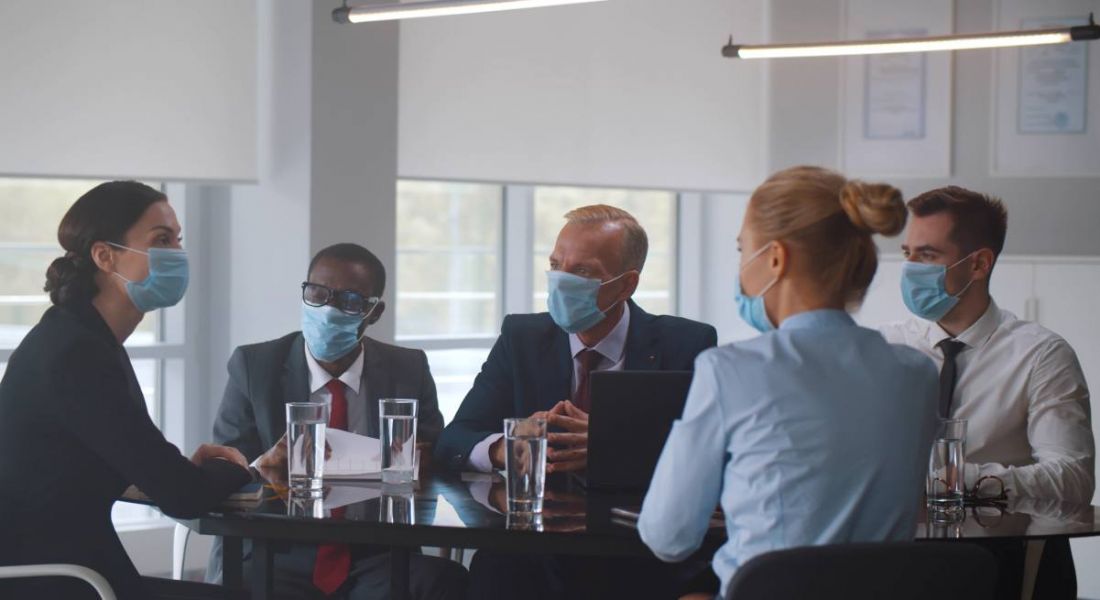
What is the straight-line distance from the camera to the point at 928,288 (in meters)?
3.26

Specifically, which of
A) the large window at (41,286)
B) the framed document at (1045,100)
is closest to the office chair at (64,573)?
the large window at (41,286)

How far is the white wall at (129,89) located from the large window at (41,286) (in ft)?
1.07

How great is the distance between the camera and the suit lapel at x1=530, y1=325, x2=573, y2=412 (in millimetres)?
3197

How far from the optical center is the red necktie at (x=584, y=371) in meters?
3.21

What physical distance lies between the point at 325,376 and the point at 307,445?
0.74m

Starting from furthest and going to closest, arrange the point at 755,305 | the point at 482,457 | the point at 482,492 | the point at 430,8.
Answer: the point at 430,8
the point at 482,457
the point at 482,492
the point at 755,305

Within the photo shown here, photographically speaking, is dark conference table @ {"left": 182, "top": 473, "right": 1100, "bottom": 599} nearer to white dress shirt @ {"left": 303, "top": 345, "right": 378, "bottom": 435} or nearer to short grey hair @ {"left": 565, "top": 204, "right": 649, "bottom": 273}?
white dress shirt @ {"left": 303, "top": 345, "right": 378, "bottom": 435}

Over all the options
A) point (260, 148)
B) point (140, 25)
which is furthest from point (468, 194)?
point (140, 25)

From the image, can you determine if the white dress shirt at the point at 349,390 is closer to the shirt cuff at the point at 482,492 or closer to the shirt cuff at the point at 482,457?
the shirt cuff at the point at 482,457

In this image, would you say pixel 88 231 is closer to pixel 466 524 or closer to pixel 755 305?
pixel 466 524

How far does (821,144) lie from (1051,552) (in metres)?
3.55

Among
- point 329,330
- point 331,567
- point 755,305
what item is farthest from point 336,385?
point 755,305

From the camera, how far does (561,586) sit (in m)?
2.97

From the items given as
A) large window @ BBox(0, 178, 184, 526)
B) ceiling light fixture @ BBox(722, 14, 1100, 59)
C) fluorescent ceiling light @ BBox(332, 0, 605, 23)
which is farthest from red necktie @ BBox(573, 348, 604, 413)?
large window @ BBox(0, 178, 184, 526)
